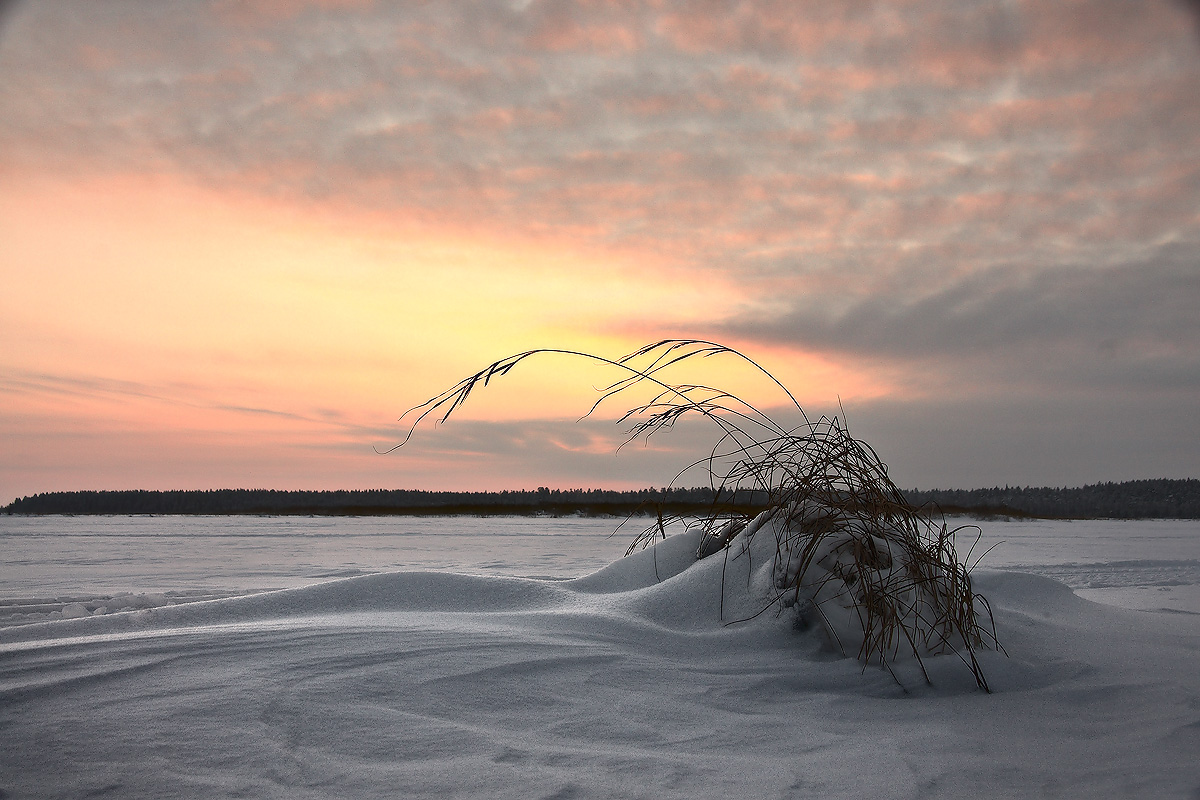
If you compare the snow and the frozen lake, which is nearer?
the snow

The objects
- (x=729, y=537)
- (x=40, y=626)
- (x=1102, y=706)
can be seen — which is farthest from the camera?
(x=729, y=537)

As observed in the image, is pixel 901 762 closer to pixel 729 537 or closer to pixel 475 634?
pixel 475 634

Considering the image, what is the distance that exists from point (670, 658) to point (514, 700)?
0.61 m

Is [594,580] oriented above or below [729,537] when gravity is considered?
below

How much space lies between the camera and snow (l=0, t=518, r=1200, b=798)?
129 centimetres

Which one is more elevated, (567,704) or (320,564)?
(567,704)

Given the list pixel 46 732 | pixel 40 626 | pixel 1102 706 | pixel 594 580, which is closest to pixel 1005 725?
pixel 1102 706

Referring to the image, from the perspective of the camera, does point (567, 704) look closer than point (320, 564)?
Yes

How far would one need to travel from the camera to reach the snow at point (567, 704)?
1291 millimetres

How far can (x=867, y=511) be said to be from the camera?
2520 mm

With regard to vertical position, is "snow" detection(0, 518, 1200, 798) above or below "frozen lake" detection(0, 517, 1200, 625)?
above

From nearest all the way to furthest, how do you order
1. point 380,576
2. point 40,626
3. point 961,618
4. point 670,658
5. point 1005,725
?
point 1005,725, point 670,658, point 961,618, point 40,626, point 380,576

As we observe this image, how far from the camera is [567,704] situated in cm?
172

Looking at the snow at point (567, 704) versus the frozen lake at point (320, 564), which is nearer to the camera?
the snow at point (567, 704)
